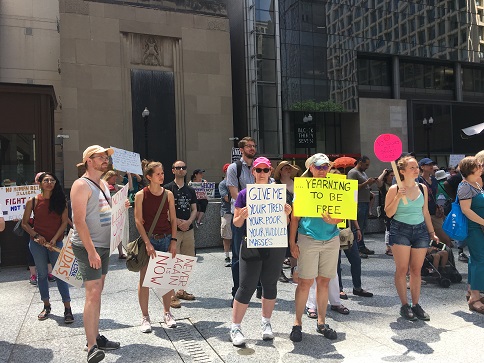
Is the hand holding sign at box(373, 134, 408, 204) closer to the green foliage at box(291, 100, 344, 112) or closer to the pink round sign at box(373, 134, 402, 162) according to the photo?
the pink round sign at box(373, 134, 402, 162)

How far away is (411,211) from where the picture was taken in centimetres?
483

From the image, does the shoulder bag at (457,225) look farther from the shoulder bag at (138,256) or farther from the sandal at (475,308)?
the shoulder bag at (138,256)

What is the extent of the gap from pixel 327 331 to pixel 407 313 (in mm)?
1167

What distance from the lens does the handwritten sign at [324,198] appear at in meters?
4.23

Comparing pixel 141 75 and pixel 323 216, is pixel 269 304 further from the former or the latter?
pixel 141 75

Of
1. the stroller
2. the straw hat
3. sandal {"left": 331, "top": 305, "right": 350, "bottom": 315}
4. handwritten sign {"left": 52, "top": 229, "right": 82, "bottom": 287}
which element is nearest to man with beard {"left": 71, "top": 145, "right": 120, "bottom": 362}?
handwritten sign {"left": 52, "top": 229, "right": 82, "bottom": 287}

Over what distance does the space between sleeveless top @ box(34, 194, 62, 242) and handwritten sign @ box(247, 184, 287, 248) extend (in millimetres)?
2700

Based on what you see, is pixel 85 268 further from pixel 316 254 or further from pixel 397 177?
pixel 397 177

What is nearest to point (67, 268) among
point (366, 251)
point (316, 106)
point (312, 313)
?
point (312, 313)

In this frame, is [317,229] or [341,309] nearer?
[317,229]

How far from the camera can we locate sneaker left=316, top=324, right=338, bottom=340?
14.0 ft

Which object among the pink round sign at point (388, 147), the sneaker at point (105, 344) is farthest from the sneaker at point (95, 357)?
the pink round sign at point (388, 147)

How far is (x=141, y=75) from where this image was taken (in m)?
30.1

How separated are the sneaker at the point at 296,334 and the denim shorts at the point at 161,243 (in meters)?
1.66
